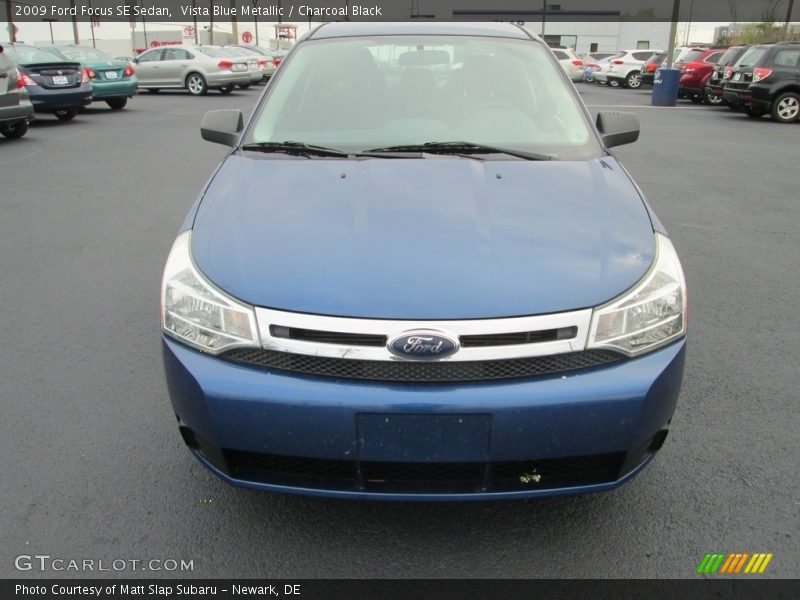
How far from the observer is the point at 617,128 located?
371cm

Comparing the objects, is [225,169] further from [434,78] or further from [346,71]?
[434,78]

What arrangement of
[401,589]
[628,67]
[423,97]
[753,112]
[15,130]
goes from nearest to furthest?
1. [401,589]
2. [423,97]
3. [15,130]
4. [753,112]
5. [628,67]

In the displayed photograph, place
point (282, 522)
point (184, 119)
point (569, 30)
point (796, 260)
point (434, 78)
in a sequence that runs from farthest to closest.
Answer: point (569, 30)
point (184, 119)
point (796, 260)
point (434, 78)
point (282, 522)

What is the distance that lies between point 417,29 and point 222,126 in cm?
118

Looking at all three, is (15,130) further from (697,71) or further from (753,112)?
(697,71)

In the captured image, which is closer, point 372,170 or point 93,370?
point 372,170

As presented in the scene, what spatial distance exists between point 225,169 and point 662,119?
637 inches

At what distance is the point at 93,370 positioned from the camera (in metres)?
3.61

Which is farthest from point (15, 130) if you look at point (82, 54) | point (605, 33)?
point (605, 33)

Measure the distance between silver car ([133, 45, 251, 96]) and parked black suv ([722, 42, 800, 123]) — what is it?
50.4 ft

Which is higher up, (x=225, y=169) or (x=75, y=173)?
(x=225, y=169)

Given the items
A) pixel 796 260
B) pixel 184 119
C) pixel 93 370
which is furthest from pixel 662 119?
pixel 93 370

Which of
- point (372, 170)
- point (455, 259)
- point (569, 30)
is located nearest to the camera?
point (455, 259)
